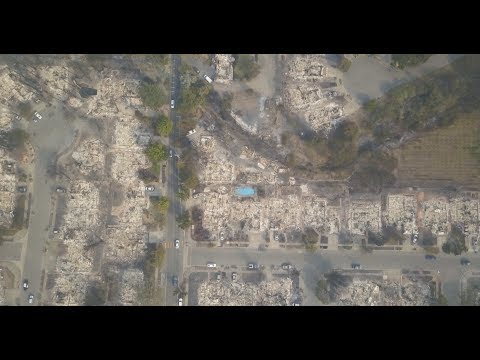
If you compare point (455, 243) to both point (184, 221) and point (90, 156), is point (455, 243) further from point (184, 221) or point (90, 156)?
point (90, 156)

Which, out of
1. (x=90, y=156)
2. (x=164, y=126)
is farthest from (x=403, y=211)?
(x=90, y=156)

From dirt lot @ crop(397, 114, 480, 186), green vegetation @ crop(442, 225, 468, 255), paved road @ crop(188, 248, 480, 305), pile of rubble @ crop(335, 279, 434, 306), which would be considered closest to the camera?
green vegetation @ crop(442, 225, 468, 255)

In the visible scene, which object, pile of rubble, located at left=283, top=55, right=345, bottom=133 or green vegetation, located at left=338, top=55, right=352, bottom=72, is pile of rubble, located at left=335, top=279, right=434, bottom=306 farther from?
green vegetation, located at left=338, top=55, right=352, bottom=72

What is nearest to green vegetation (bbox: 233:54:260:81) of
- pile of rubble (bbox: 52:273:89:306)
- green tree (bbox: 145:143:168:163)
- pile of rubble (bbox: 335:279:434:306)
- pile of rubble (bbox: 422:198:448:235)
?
green tree (bbox: 145:143:168:163)

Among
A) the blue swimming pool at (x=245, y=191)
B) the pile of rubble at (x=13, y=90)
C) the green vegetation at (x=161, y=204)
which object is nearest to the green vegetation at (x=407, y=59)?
the blue swimming pool at (x=245, y=191)

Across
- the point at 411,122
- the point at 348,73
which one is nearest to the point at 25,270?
the point at 348,73

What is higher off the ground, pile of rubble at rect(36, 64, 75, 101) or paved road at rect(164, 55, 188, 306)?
pile of rubble at rect(36, 64, 75, 101)
